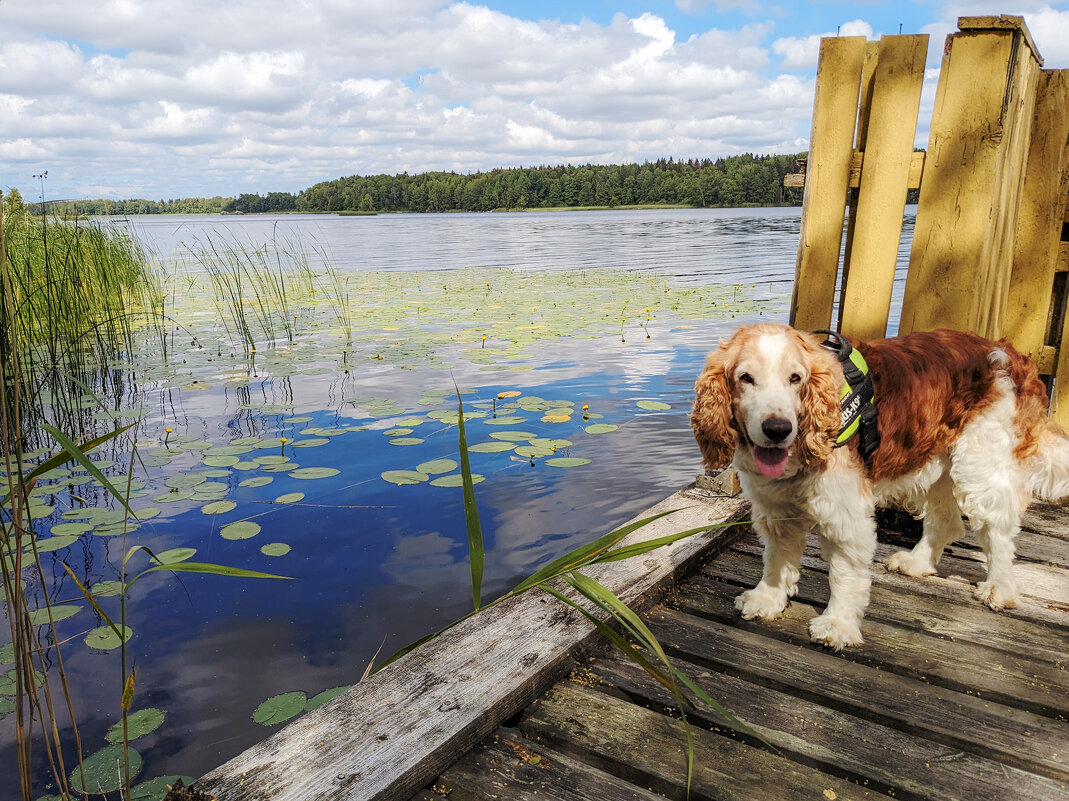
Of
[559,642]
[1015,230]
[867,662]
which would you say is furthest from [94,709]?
[1015,230]

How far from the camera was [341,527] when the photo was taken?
4.43 meters

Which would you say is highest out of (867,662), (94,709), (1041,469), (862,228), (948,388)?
(862,228)

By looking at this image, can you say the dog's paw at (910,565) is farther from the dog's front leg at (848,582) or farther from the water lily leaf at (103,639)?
the water lily leaf at (103,639)

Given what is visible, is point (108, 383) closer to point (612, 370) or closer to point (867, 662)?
point (612, 370)

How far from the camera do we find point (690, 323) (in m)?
10.5

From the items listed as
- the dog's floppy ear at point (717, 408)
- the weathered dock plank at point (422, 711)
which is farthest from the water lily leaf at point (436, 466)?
the dog's floppy ear at point (717, 408)

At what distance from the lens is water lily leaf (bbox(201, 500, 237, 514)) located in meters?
4.51

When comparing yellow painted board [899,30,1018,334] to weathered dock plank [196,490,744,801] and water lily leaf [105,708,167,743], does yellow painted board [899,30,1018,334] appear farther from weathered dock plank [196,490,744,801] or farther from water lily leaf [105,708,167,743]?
water lily leaf [105,708,167,743]

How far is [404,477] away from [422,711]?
3187 mm

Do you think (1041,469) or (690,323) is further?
(690,323)

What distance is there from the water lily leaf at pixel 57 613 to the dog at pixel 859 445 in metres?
3.15

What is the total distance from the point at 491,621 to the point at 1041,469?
226 cm

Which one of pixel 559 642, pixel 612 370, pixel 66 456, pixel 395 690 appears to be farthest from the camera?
pixel 612 370

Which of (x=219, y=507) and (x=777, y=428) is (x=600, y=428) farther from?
(x=777, y=428)
